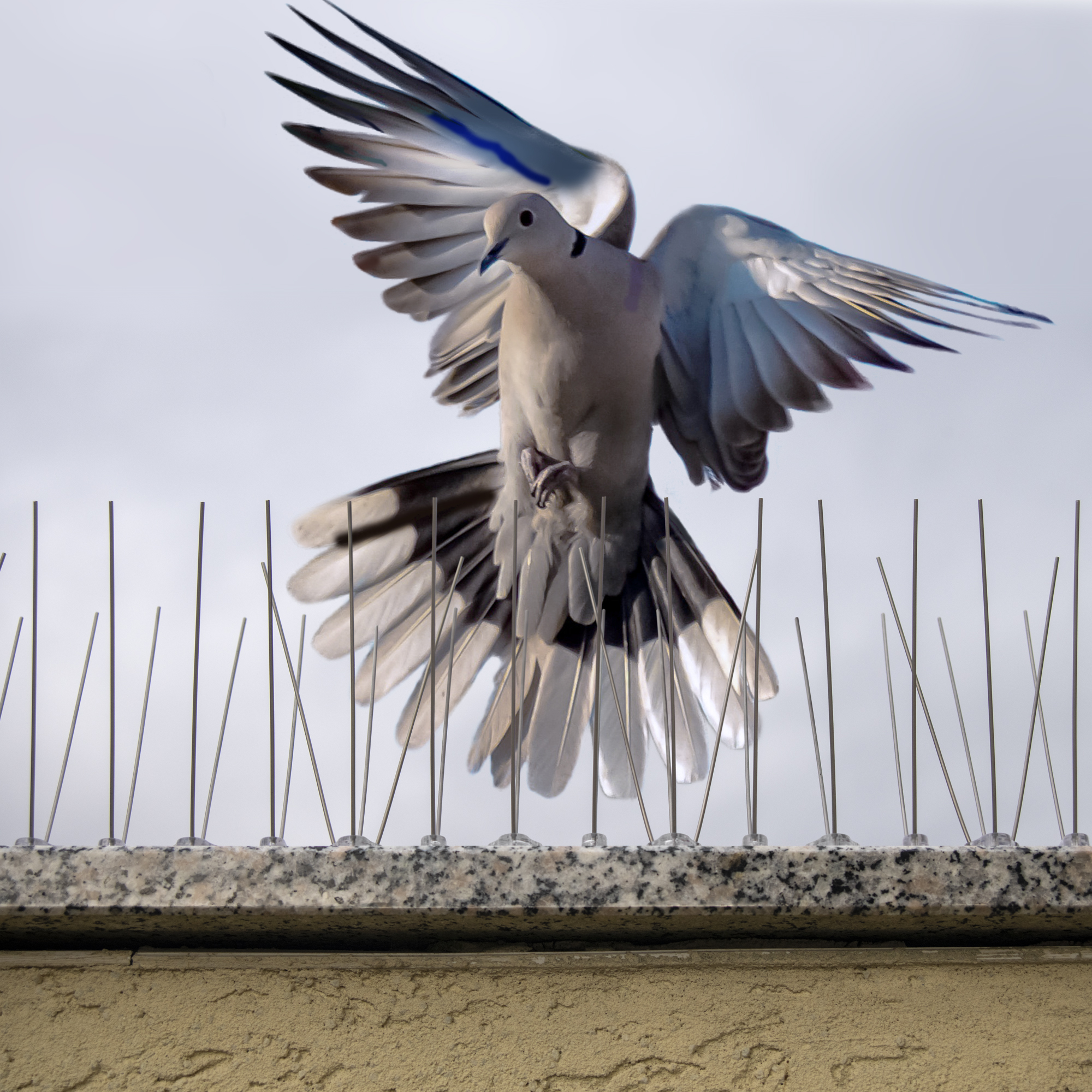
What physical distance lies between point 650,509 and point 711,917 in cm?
285

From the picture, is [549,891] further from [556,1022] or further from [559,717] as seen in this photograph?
[559,717]

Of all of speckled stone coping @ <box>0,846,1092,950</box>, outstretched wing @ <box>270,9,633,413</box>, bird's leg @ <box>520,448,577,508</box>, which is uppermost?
outstretched wing @ <box>270,9,633,413</box>

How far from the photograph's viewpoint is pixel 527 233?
3266 millimetres

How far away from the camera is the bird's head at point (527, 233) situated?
127 inches

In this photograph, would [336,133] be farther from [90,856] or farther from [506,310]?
[90,856]

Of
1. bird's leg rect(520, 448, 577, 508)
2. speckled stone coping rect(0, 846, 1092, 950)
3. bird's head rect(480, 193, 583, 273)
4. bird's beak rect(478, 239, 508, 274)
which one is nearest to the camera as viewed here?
speckled stone coping rect(0, 846, 1092, 950)

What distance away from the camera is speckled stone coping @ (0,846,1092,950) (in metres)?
1.02

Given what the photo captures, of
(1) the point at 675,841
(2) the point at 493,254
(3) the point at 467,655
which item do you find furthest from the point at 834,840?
(3) the point at 467,655

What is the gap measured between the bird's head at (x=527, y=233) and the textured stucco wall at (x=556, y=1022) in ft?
7.83

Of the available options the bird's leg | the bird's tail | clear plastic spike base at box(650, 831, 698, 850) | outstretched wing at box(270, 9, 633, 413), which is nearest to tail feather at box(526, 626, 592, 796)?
the bird's tail

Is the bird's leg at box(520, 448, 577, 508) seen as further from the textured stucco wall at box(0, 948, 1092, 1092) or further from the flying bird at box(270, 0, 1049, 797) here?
the textured stucco wall at box(0, 948, 1092, 1092)

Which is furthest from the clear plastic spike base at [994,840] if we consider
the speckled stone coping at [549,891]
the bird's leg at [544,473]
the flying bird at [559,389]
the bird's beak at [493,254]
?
the bird's leg at [544,473]

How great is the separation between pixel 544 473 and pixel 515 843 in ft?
8.21

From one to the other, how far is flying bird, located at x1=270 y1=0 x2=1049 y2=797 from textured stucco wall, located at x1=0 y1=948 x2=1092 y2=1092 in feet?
7.08
